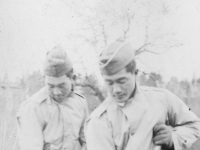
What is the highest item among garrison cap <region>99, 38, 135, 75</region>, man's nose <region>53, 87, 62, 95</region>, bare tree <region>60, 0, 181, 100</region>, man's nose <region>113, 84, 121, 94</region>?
bare tree <region>60, 0, 181, 100</region>

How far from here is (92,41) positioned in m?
2.69

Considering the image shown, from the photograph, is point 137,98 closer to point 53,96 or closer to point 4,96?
point 53,96

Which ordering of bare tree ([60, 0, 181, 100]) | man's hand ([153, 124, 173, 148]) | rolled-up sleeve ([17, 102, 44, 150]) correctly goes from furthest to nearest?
1. bare tree ([60, 0, 181, 100])
2. rolled-up sleeve ([17, 102, 44, 150])
3. man's hand ([153, 124, 173, 148])

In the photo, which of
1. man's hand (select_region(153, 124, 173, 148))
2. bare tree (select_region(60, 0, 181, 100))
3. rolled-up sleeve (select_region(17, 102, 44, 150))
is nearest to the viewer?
man's hand (select_region(153, 124, 173, 148))

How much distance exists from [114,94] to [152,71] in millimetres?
447

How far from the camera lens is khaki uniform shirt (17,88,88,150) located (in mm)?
2514

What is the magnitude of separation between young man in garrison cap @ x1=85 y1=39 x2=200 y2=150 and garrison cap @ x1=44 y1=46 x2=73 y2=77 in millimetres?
392

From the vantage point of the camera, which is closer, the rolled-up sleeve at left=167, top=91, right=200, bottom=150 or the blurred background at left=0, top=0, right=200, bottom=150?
the rolled-up sleeve at left=167, top=91, right=200, bottom=150

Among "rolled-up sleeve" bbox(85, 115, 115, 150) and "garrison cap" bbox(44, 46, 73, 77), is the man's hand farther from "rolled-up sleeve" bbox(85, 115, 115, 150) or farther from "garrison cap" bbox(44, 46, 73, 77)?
"garrison cap" bbox(44, 46, 73, 77)

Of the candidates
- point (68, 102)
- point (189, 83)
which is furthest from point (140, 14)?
point (68, 102)

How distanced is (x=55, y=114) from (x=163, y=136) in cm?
75

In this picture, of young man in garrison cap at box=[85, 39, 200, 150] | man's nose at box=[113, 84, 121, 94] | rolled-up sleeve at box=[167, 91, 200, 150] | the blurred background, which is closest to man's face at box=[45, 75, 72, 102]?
the blurred background

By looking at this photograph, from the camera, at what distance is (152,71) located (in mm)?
2559

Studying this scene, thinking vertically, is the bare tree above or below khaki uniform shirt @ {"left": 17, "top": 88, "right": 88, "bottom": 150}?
above
